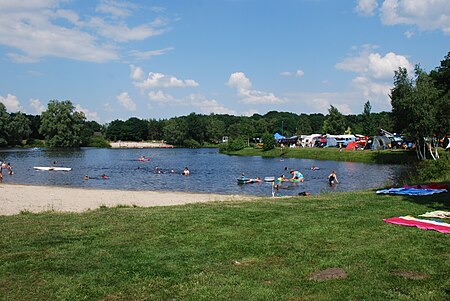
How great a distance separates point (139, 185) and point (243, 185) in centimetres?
930

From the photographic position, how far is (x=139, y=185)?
123 feet

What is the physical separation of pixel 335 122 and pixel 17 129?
89053 millimetres

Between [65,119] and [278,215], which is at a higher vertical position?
[65,119]

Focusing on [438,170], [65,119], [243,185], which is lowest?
[243,185]

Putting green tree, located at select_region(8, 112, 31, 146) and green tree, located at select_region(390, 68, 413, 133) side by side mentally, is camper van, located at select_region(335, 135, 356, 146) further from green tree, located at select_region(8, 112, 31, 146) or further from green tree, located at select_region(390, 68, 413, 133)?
green tree, located at select_region(8, 112, 31, 146)

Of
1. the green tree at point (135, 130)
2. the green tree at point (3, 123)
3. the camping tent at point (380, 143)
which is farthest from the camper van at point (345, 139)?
the green tree at point (135, 130)

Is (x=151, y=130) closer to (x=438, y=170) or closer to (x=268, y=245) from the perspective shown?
(x=438, y=170)

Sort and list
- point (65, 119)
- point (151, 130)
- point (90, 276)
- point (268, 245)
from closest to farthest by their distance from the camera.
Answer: point (90, 276)
point (268, 245)
point (65, 119)
point (151, 130)

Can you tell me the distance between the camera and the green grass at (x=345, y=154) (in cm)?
5991

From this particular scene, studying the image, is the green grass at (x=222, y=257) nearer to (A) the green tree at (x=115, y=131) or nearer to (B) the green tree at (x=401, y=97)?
(B) the green tree at (x=401, y=97)

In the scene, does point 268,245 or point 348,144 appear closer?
point 268,245

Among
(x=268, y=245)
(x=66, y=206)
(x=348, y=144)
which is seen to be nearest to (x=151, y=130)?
(x=348, y=144)

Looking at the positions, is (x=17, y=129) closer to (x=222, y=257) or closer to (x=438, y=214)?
(x=438, y=214)

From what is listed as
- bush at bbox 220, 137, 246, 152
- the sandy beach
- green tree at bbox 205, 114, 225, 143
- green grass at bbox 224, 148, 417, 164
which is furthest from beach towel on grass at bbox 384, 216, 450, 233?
green tree at bbox 205, 114, 225, 143
